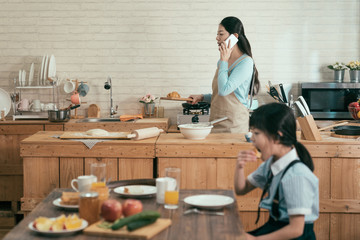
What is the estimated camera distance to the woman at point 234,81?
12.9 ft

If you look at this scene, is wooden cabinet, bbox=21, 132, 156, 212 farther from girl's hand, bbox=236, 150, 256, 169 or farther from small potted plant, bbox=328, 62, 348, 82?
small potted plant, bbox=328, 62, 348, 82

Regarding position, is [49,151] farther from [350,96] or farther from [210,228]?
[350,96]

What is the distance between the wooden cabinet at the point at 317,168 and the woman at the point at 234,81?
55 cm

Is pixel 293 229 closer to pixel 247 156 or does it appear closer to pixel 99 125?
pixel 247 156

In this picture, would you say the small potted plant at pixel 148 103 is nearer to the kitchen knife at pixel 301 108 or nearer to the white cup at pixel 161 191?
the kitchen knife at pixel 301 108

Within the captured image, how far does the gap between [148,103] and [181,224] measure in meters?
4.11

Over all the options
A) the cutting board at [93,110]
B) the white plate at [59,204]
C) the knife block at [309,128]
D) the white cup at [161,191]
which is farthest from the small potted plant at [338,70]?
the white plate at [59,204]

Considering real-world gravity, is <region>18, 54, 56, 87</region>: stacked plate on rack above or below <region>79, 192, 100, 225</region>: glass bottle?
above

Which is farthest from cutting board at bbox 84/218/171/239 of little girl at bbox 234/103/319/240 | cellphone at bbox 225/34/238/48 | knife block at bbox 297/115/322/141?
cellphone at bbox 225/34/238/48

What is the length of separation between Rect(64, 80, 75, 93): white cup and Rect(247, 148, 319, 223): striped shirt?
4.30 m

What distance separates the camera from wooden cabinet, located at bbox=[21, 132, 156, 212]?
11.9ft

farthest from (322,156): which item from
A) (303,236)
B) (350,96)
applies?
(350,96)

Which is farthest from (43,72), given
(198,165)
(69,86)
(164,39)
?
(198,165)

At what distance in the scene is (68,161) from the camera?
3.66 m
